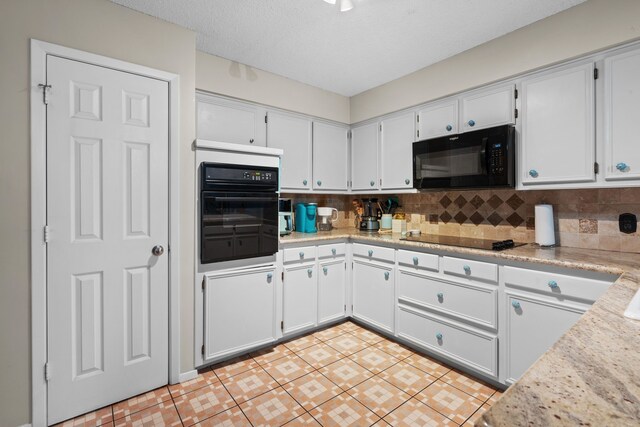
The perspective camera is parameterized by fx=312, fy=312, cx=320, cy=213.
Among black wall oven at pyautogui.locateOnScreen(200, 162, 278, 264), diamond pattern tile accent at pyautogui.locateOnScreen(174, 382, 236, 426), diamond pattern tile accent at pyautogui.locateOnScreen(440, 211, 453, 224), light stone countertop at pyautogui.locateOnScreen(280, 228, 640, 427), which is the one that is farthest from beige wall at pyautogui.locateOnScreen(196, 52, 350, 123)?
light stone countertop at pyautogui.locateOnScreen(280, 228, 640, 427)

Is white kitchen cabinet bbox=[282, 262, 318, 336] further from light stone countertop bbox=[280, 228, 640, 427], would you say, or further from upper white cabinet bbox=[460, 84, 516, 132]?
light stone countertop bbox=[280, 228, 640, 427]

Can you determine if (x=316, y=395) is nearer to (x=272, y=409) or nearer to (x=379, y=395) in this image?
(x=272, y=409)

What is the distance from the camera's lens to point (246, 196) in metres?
2.42

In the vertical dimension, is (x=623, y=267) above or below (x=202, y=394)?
above

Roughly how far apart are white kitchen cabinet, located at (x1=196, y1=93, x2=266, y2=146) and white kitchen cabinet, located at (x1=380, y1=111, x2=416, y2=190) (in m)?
1.27

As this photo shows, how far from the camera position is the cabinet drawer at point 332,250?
2989 mm

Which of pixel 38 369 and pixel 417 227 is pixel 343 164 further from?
pixel 38 369

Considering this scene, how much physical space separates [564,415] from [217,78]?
116 inches

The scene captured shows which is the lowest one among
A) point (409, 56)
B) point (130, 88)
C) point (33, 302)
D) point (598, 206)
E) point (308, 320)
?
point (308, 320)

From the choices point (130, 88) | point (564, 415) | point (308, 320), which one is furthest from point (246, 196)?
point (564, 415)

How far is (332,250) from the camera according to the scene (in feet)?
10.1

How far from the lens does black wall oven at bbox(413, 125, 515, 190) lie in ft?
7.51

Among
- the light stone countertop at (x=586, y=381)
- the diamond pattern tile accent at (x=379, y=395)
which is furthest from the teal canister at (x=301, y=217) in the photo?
the light stone countertop at (x=586, y=381)

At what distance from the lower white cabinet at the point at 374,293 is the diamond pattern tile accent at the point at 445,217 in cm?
78
